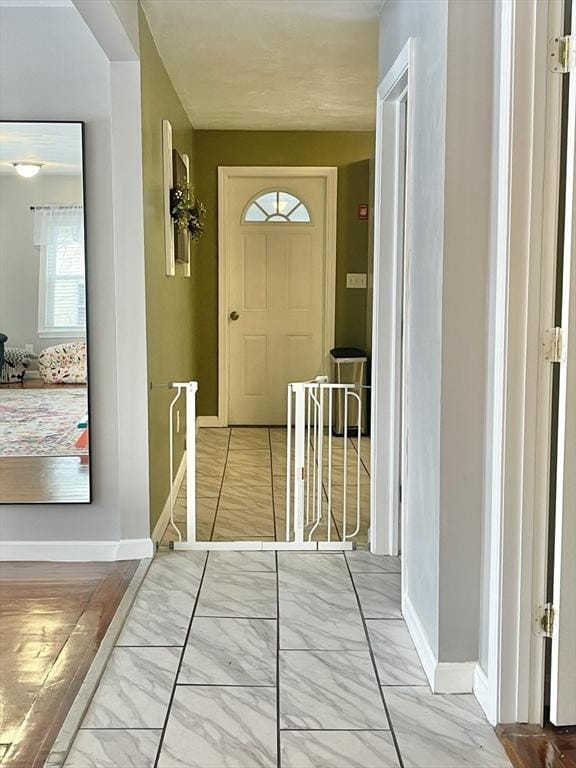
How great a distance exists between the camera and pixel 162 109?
14.4ft

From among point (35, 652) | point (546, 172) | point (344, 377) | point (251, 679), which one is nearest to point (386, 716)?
point (251, 679)

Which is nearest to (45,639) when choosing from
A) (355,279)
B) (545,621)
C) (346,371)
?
(545,621)

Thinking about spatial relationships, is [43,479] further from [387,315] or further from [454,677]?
[454,677]

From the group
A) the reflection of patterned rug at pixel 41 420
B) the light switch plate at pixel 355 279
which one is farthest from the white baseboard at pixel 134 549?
the light switch plate at pixel 355 279

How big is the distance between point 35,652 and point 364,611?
1.17 m

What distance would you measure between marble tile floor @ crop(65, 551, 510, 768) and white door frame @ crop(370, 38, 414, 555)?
36 cm

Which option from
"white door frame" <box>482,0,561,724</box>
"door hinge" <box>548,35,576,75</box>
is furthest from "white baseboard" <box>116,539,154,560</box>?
"door hinge" <box>548,35,576,75</box>

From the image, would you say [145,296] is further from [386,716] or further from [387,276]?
[386,716]

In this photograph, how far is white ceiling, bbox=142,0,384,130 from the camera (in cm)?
369

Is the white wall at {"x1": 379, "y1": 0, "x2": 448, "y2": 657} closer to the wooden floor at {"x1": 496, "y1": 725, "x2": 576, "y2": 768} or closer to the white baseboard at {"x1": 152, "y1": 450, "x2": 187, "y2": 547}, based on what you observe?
the wooden floor at {"x1": 496, "y1": 725, "x2": 576, "y2": 768}

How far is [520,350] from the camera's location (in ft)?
7.24

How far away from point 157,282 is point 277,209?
3.01 m

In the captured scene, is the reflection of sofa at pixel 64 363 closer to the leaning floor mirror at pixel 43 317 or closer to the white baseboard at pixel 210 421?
the leaning floor mirror at pixel 43 317

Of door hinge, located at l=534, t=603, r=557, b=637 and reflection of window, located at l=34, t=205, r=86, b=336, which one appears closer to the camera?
door hinge, located at l=534, t=603, r=557, b=637
